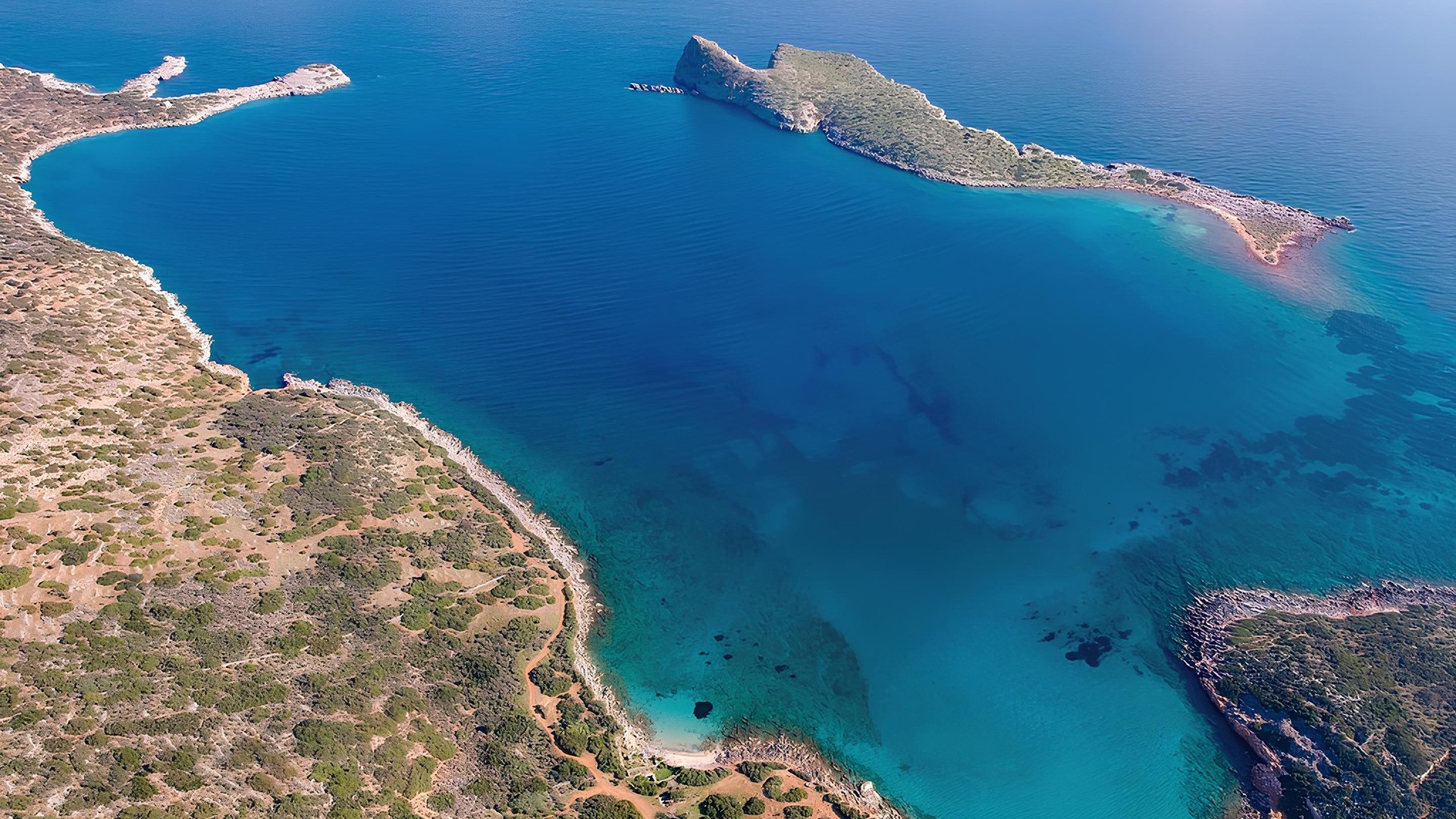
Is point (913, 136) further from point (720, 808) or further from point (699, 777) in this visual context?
point (720, 808)

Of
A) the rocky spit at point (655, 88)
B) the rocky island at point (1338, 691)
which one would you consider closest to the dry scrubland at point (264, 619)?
the rocky island at point (1338, 691)

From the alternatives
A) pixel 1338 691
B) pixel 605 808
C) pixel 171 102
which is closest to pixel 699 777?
pixel 605 808

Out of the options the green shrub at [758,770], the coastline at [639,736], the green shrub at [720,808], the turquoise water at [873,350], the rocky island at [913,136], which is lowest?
the coastline at [639,736]

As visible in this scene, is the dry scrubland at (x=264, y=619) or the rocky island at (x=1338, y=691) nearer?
the dry scrubland at (x=264, y=619)

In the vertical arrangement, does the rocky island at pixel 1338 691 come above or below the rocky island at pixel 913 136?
below

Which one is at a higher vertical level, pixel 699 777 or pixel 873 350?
pixel 873 350

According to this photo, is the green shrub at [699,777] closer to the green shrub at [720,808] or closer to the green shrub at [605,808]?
the green shrub at [720,808]
